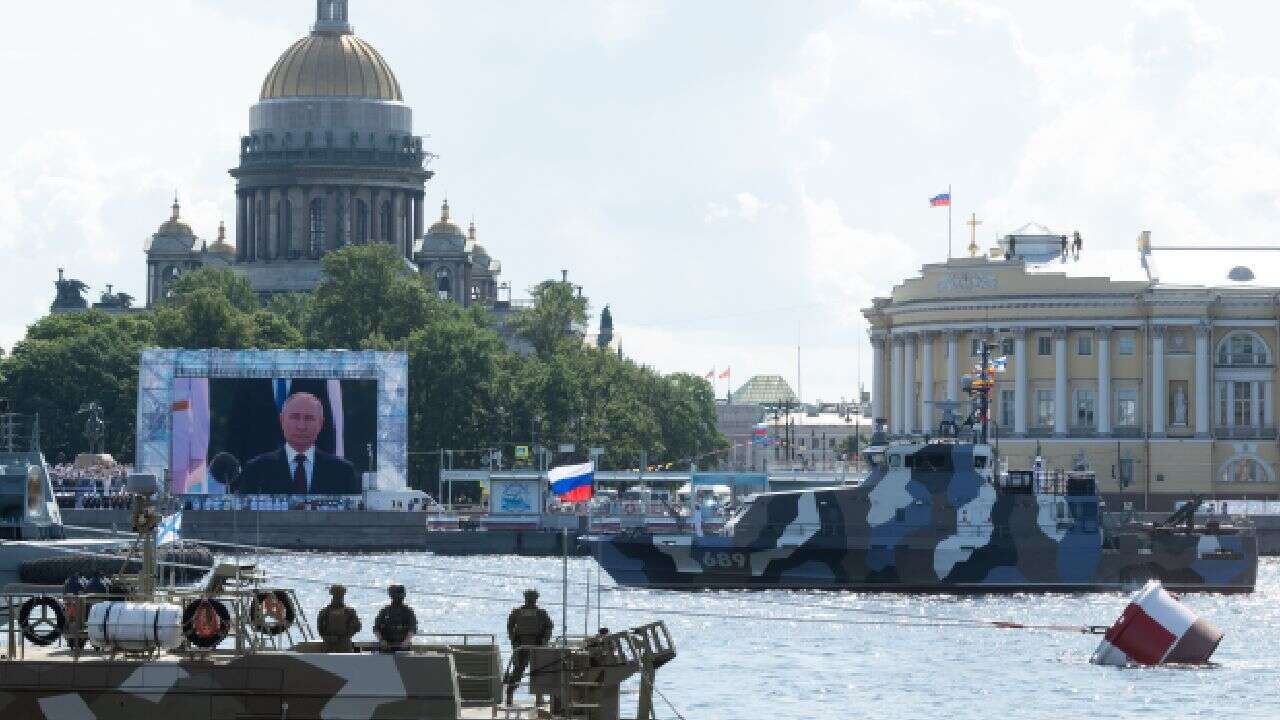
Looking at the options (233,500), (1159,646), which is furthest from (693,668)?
(233,500)

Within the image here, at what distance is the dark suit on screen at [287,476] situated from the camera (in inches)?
4906

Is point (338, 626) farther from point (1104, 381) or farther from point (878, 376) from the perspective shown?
point (878, 376)

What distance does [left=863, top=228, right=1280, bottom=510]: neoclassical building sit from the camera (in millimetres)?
146375

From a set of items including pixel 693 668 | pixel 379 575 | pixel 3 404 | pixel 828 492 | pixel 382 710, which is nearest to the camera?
pixel 382 710

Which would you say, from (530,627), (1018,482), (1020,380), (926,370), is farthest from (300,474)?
(530,627)

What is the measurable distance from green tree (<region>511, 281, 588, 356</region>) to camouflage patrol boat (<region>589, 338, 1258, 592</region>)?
10173cm

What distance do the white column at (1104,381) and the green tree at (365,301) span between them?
45704mm

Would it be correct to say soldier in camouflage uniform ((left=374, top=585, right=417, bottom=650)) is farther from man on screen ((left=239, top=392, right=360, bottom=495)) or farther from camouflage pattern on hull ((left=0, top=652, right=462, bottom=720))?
man on screen ((left=239, top=392, right=360, bottom=495))

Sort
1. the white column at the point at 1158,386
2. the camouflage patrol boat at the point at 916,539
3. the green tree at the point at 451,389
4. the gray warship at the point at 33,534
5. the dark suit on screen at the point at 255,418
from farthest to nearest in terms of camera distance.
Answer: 1. the green tree at the point at 451,389
2. the white column at the point at 1158,386
3. the dark suit on screen at the point at 255,418
4. the camouflage patrol boat at the point at 916,539
5. the gray warship at the point at 33,534

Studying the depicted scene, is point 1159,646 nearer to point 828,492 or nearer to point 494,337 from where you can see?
point 828,492

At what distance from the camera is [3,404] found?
7550cm

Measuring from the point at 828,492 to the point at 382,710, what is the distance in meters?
58.9

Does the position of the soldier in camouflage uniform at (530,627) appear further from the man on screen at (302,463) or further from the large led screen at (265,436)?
the man on screen at (302,463)

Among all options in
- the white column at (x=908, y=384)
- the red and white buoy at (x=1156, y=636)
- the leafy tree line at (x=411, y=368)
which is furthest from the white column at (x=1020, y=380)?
the red and white buoy at (x=1156, y=636)
